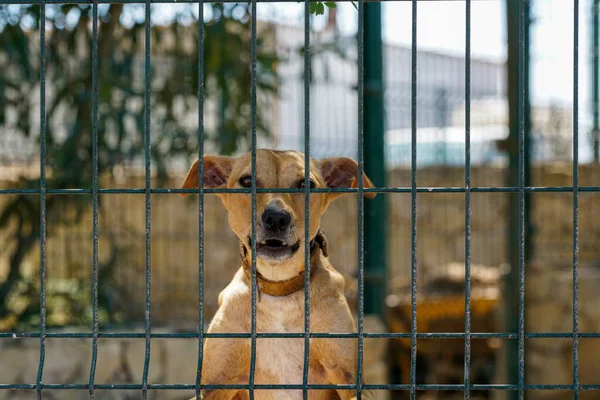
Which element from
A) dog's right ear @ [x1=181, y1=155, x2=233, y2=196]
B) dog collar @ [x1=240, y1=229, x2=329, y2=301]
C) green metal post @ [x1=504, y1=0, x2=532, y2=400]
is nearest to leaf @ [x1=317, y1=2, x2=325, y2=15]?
dog collar @ [x1=240, y1=229, x2=329, y2=301]

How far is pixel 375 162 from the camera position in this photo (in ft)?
22.4

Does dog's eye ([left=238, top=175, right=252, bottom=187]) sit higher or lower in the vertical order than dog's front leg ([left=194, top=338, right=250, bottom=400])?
higher

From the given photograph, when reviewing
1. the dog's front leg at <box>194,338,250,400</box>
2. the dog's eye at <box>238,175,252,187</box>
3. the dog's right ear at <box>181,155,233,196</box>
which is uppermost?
the dog's right ear at <box>181,155,233,196</box>

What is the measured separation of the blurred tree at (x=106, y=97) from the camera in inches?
267

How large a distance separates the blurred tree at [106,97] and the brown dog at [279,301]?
3.10 m

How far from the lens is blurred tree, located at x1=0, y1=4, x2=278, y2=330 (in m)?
6.77

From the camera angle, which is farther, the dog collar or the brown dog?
the dog collar

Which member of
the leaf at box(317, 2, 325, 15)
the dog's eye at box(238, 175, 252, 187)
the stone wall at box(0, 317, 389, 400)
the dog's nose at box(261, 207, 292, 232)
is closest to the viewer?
the leaf at box(317, 2, 325, 15)

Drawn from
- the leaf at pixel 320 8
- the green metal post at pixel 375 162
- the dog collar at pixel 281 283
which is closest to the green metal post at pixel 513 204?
the green metal post at pixel 375 162

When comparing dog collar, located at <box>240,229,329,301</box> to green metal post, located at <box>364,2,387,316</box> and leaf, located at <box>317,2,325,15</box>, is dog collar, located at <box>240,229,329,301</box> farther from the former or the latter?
green metal post, located at <box>364,2,387,316</box>

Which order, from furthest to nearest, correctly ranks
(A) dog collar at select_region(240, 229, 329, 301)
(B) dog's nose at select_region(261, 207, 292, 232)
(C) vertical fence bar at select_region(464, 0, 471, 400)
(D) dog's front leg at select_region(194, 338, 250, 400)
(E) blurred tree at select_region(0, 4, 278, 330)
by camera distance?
1. (E) blurred tree at select_region(0, 4, 278, 330)
2. (A) dog collar at select_region(240, 229, 329, 301)
3. (D) dog's front leg at select_region(194, 338, 250, 400)
4. (B) dog's nose at select_region(261, 207, 292, 232)
5. (C) vertical fence bar at select_region(464, 0, 471, 400)

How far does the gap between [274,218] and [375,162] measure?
3.53m

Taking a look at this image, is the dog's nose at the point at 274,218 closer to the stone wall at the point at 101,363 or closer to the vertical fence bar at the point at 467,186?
the vertical fence bar at the point at 467,186

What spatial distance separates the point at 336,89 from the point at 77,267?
3.42 m
